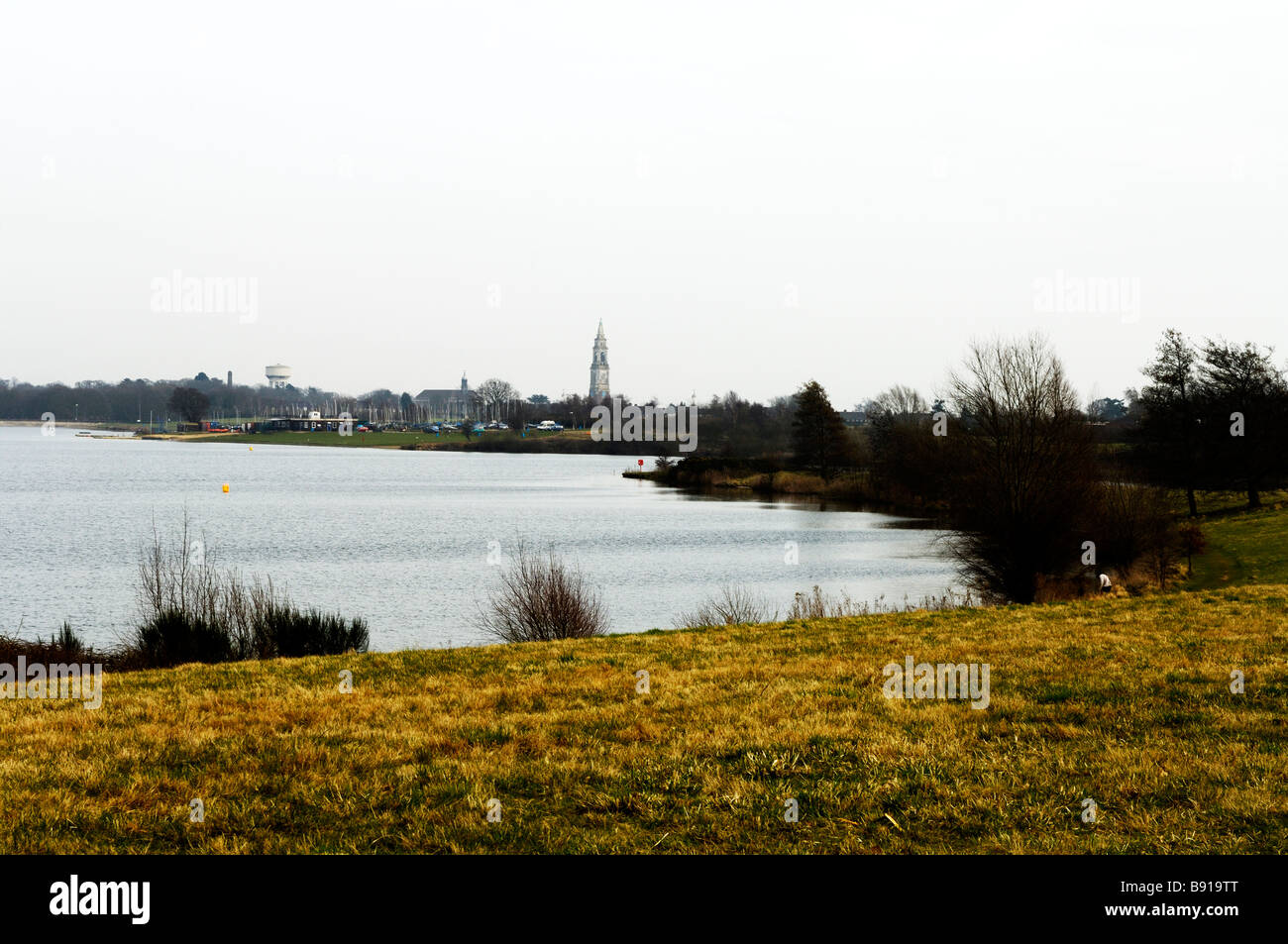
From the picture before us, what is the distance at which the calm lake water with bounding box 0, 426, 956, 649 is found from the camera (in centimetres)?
2823

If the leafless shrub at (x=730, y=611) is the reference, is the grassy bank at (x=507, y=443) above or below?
above

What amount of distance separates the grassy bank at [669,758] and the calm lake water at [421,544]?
1278cm

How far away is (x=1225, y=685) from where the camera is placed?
10273 mm

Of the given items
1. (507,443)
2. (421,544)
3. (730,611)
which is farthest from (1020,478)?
(507,443)

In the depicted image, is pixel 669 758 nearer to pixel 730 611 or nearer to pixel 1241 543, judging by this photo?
pixel 730 611

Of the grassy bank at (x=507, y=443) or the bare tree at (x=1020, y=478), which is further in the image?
the grassy bank at (x=507, y=443)

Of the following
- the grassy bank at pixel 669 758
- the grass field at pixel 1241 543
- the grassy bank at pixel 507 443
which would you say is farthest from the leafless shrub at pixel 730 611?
the grassy bank at pixel 507 443

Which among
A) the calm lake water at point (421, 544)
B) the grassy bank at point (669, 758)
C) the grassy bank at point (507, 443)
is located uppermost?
the grassy bank at point (507, 443)

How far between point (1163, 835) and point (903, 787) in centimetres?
161

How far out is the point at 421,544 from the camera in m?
44.2

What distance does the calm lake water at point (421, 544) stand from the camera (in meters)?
28.2

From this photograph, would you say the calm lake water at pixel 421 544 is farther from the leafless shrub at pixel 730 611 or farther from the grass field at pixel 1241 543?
the grass field at pixel 1241 543
